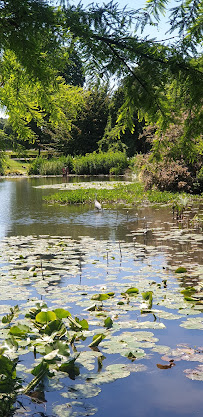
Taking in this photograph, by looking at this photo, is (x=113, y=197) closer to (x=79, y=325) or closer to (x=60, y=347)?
(x=79, y=325)

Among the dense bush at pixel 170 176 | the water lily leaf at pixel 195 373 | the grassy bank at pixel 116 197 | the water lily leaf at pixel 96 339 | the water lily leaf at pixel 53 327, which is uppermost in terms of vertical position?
the dense bush at pixel 170 176

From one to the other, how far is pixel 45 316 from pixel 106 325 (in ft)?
1.66

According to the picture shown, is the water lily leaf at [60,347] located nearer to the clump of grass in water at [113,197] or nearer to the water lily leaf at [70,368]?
the water lily leaf at [70,368]

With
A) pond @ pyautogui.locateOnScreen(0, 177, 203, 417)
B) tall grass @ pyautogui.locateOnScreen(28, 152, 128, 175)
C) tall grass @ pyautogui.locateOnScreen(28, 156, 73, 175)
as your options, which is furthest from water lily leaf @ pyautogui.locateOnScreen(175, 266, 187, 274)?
tall grass @ pyautogui.locateOnScreen(28, 156, 73, 175)

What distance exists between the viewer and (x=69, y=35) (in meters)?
3.65

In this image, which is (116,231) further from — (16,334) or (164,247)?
Answer: (16,334)

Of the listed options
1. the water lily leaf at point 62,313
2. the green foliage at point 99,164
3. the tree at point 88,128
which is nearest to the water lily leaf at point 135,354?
the water lily leaf at point 62,313

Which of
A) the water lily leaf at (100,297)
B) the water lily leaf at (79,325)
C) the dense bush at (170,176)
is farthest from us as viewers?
the dense bush at (170,176)

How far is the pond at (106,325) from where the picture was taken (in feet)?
10.8

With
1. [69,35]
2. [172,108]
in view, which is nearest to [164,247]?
[172,108]

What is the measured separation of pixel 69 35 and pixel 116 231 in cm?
690

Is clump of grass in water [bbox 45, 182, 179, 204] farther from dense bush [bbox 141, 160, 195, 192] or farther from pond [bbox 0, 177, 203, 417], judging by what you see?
pond [bbox 0, 177, 203, 417]

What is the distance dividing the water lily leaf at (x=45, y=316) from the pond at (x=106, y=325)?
13 millimetres

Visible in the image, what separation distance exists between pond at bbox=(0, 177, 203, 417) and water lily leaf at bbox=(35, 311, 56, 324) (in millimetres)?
13
